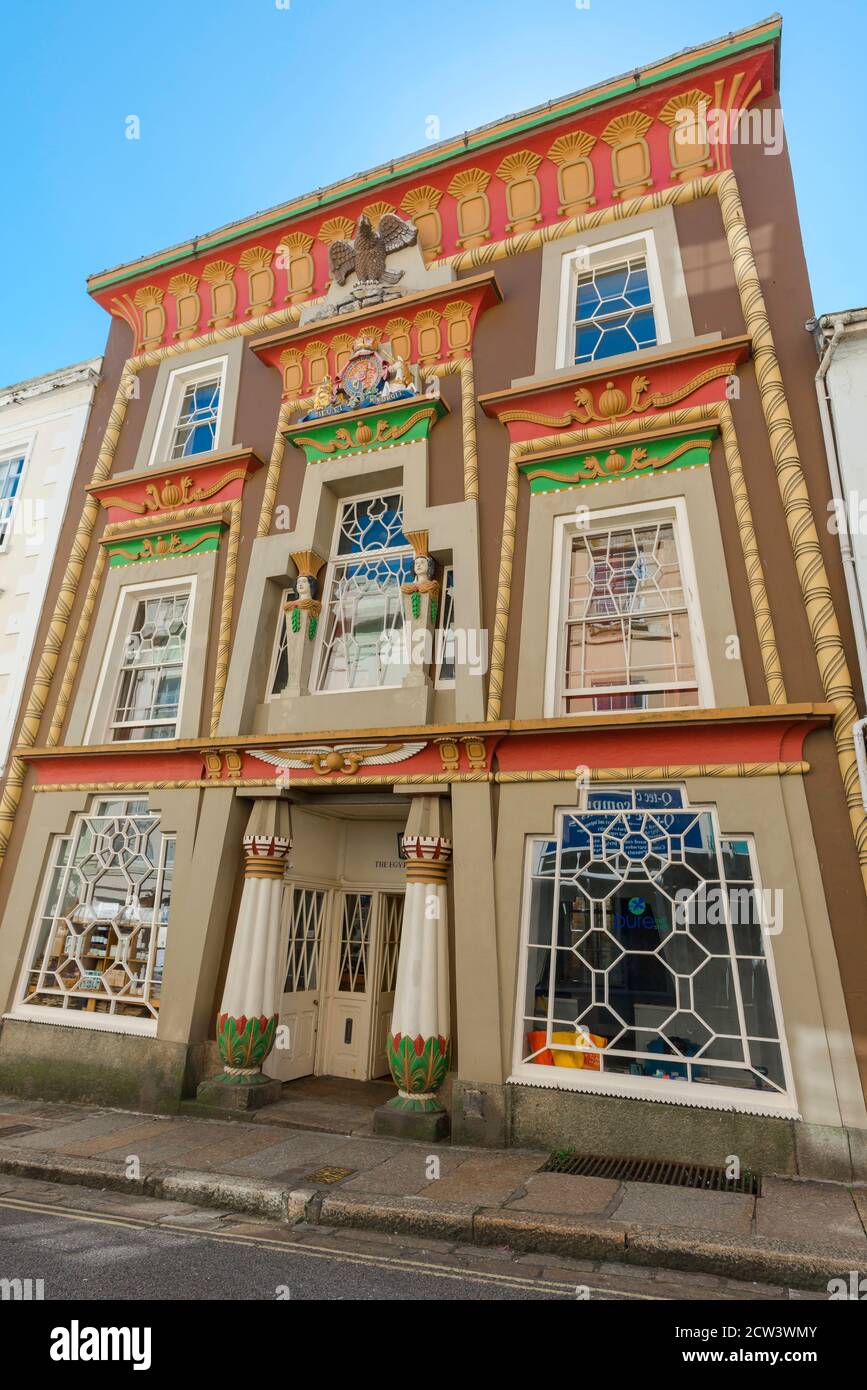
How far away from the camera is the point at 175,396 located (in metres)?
12.5

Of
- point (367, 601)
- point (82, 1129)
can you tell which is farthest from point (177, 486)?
point (82, 1129)

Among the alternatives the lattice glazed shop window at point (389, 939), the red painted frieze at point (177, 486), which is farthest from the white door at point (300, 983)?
the red painted frieze at point (177, 486)

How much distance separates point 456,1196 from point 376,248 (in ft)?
38.7

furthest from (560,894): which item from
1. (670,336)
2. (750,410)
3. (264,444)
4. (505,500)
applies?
(264,444)

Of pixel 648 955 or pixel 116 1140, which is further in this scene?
pixel 116 1140

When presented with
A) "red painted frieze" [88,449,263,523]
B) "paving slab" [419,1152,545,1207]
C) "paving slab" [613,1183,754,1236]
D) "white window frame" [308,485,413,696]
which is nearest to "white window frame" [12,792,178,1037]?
"white window frame" [308,485,413,696]

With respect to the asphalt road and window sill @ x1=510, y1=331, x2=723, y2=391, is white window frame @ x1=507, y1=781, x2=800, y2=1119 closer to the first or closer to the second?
the asphalt road

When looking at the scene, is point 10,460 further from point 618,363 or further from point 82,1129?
point 82,1129

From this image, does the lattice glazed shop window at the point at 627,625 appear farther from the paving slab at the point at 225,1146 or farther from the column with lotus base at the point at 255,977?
the paving slab at the point at 225,1146

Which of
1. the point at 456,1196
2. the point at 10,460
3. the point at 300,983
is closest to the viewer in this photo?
the point at 456,1196

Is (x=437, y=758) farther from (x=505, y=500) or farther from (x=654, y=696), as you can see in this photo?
(x=505, y=500)

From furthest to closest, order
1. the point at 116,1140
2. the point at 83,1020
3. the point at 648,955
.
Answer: the point at 83,1020 → the point at 116,1140 → the point at 648,955
